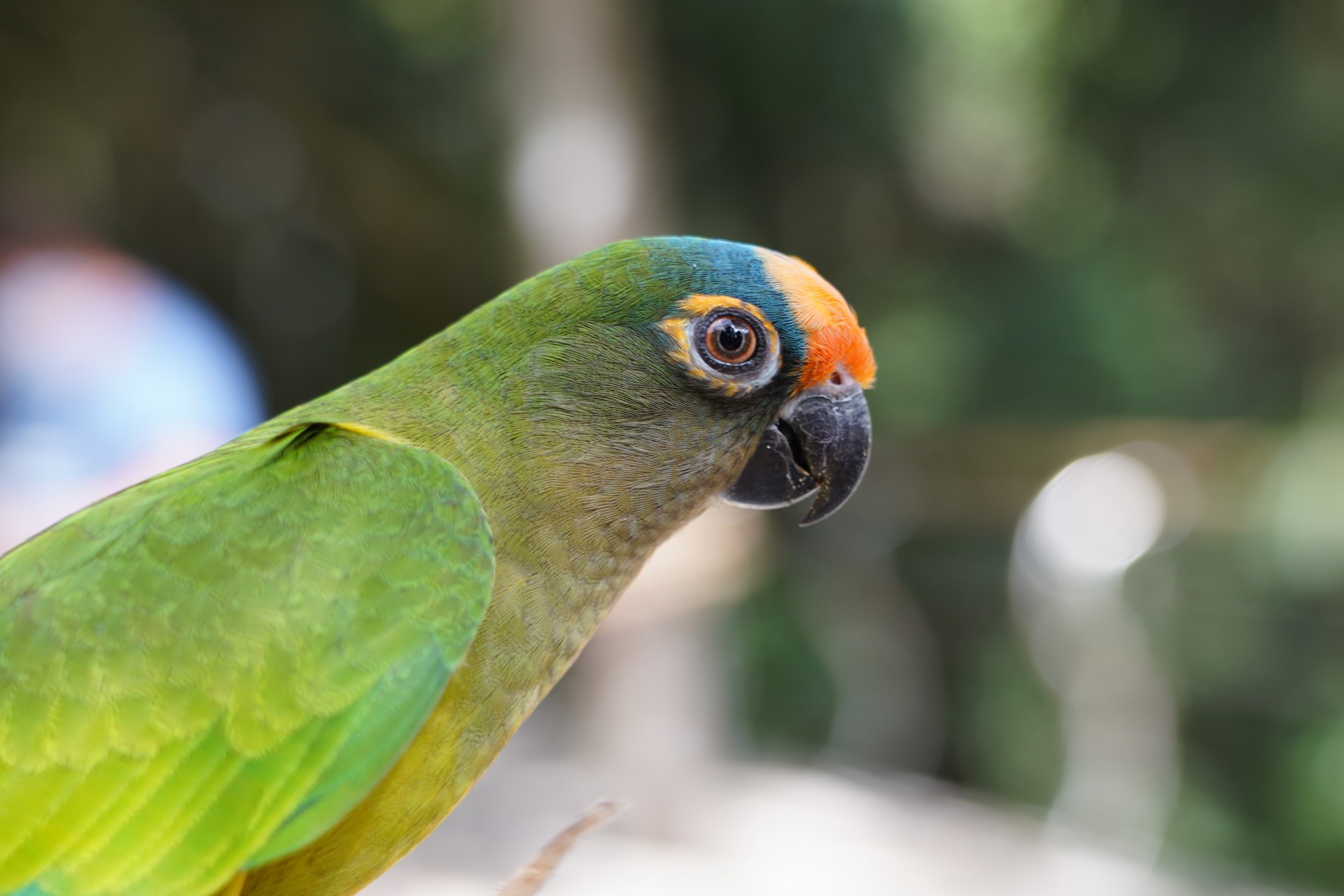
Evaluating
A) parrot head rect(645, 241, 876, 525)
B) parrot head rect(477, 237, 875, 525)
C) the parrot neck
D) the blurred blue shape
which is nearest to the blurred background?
the blurred blue shape

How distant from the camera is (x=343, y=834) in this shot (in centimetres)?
150

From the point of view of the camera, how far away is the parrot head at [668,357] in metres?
1.78

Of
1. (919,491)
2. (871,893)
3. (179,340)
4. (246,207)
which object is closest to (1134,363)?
(919,491)

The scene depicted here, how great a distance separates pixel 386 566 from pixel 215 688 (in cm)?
27

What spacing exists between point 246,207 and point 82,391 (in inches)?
199

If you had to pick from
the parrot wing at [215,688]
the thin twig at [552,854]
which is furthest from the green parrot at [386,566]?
the thin twig at [552,854]

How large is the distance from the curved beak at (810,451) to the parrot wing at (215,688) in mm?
610

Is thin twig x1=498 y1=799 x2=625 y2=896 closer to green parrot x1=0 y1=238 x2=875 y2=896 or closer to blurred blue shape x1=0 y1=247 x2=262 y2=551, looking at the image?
green parrot x1=0 y1=238 x2=875 y2=896

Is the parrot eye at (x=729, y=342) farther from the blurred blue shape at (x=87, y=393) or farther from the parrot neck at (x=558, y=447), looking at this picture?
the blurred blue shape at (x=87, y=393)

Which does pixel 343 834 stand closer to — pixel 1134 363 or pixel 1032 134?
pixel 1134 363

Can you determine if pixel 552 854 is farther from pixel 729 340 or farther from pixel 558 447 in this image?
pixel 729 340

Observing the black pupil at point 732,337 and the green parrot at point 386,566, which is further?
the black pupil at point 732,337

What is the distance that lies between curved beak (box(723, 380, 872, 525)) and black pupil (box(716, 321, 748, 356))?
0.17 meters

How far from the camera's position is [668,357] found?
1.78 m
